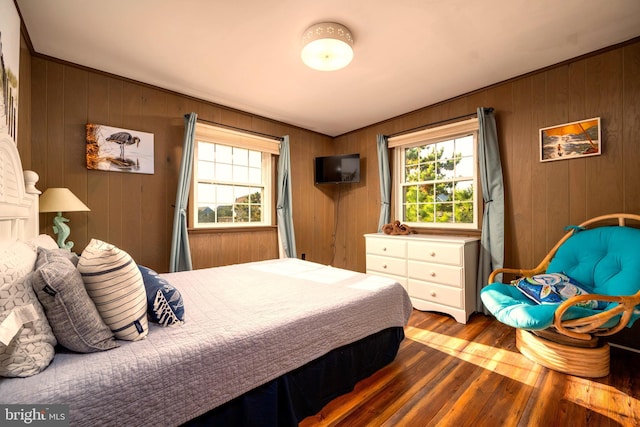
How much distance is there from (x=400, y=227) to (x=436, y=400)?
84.4 inches

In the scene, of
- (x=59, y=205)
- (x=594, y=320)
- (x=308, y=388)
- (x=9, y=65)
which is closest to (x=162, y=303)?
(x=308, y=388)

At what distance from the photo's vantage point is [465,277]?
2715 mm

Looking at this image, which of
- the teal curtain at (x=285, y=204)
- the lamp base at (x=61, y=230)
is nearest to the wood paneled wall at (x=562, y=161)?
the teal curtain at (x=285, y=204)

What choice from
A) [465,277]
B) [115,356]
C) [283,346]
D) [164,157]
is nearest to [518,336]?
[465,277]

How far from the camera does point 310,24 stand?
1965mm

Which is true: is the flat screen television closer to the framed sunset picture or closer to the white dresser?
the white dresser

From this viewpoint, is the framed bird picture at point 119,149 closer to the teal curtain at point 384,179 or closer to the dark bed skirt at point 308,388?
the dark bed skirt at point 308,388

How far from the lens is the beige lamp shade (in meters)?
2.09

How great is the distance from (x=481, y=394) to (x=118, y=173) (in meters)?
3.56

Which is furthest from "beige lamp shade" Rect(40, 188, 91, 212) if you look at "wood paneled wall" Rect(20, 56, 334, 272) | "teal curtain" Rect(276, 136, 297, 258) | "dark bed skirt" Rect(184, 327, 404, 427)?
"teal curtain" Rect(276, 136, 297, 258)

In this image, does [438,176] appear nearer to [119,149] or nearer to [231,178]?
[231,178]

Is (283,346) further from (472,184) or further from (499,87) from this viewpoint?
(499,87)

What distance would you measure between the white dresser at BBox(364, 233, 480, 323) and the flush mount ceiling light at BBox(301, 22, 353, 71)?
202 cm

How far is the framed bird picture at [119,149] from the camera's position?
2.55 metres
